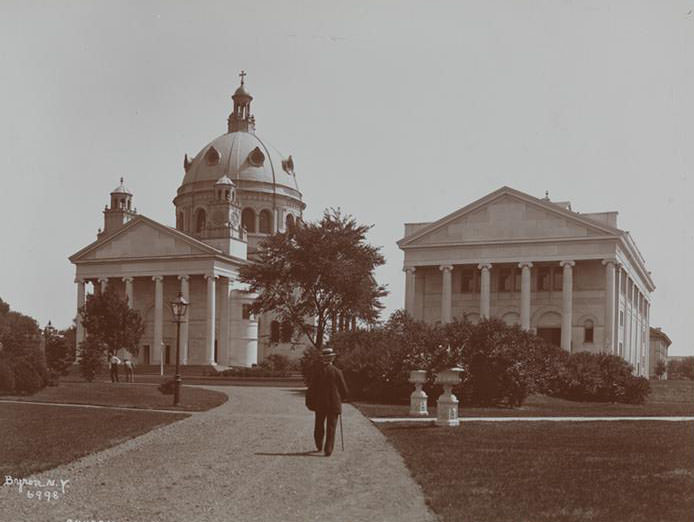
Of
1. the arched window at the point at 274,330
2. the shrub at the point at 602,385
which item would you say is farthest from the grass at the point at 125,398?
the arched window at the point at 274,330

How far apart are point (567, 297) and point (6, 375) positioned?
170 feet

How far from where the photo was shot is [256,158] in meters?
103

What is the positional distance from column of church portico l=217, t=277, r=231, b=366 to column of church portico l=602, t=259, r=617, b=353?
36766mm

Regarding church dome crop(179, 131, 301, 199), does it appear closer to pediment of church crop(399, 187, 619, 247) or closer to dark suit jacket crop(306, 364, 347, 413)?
pediment of church crop(399, 187, 619, 247)

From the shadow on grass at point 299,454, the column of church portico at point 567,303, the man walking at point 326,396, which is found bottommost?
the shadow on grass at point 299,454

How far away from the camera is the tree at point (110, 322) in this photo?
5303 centimetres

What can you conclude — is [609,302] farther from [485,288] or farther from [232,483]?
[232,483]

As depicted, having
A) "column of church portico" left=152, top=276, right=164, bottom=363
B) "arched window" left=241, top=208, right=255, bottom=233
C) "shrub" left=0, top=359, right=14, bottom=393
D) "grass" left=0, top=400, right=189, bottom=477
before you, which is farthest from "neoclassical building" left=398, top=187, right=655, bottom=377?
"grass" left=0, top=400, right=189, bottom=477

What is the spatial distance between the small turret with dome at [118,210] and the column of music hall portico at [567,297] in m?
37.8

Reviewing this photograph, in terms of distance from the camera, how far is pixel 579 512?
1099 centimetres

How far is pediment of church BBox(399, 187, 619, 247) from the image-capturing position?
7156cm

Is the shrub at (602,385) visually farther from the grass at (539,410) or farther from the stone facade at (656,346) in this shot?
the stone facade at (656,346)

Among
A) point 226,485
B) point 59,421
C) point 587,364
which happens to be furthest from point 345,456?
point 587,364

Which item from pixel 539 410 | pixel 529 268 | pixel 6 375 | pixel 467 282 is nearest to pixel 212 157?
pixel 467 282
